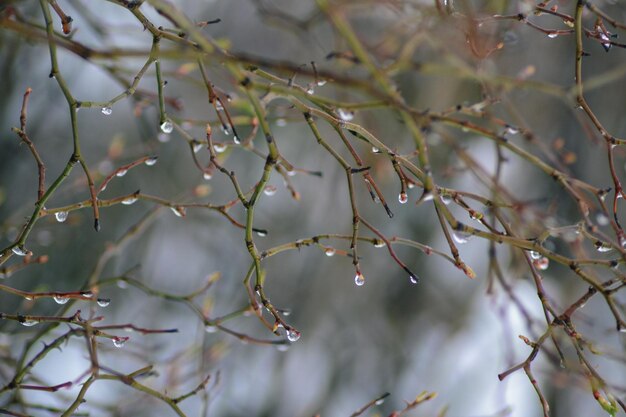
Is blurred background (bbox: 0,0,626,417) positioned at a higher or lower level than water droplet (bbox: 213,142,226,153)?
higher

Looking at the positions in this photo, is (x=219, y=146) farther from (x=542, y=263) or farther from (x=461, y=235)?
(x=542, y=263)

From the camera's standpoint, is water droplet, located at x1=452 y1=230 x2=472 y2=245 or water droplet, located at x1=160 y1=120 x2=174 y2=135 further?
water droplet, located at x1=160 y1=120 x2=174 y2=135

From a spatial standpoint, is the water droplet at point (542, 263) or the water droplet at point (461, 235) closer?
the water droplet at point (461, 235)

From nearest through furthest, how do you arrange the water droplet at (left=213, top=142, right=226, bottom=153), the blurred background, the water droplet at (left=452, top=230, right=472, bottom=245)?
the water droplet at (left=452, top=230, right=472, bottom=245)
the water droplet at (left=213, top=142, right=226, bottom=153)
the blurred background

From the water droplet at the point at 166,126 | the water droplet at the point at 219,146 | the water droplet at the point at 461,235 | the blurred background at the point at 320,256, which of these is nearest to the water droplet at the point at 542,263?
the water droplet at the point at 461,235

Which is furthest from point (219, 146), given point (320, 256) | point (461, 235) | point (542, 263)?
point (320, 256)

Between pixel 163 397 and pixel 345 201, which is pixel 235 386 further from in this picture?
pixel 163 397

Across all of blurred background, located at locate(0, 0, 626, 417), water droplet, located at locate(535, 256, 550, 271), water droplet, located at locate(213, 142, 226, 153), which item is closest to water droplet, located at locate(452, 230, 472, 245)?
water droplet, located at locate(535, 256, 550, 271)

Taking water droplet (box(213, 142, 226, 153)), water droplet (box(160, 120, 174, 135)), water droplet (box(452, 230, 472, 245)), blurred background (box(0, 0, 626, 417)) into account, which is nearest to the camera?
water droplet (box(452, 230, 472, 245))

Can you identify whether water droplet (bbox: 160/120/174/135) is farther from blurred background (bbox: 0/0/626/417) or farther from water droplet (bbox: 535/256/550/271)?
A: blurred background (bbox: 0/0/626/417)

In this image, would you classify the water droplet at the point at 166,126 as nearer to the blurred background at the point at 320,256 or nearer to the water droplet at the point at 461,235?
the water droplet at the point at 461,235

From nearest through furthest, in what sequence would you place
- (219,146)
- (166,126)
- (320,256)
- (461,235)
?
(461,235) → (166,126) → (219,146) → (320,256)

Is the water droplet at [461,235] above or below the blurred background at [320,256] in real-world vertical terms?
below
